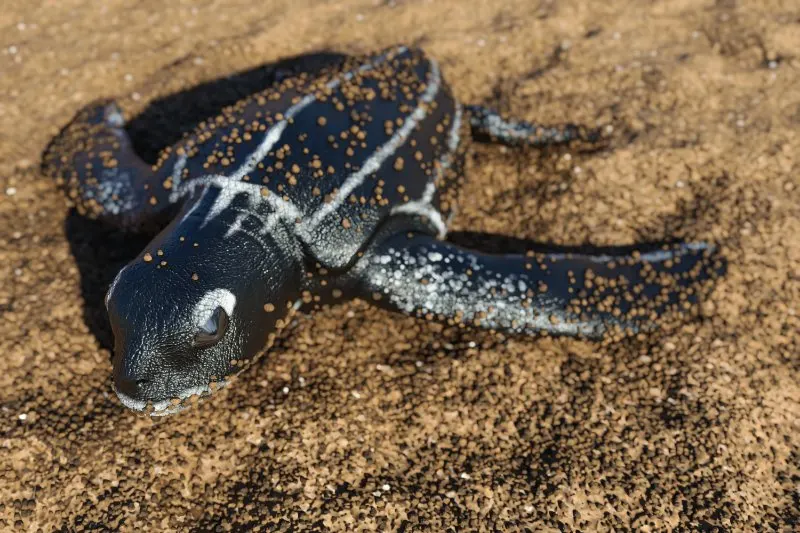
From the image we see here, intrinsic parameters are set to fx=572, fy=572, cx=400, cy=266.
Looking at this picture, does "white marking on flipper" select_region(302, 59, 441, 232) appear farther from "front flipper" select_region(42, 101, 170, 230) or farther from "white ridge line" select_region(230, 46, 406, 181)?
"front flipper" select_region(42, 101, 170, 230)

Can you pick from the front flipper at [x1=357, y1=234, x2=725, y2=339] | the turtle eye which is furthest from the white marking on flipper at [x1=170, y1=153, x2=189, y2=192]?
the front flipper at [x1=357, y1=234, x2=725, y2=339]

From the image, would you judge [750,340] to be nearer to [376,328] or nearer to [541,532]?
[541,532]

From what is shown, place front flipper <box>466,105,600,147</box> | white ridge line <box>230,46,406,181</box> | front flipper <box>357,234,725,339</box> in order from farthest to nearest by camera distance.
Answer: front flipper <box>466,105,600,147</box>
front flipper <box>357,234,725,339</box>
white ridge line <box>230,46,406,181</box>

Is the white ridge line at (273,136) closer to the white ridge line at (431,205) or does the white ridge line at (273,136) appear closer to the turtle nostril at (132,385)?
the white ridge line at (431,205)

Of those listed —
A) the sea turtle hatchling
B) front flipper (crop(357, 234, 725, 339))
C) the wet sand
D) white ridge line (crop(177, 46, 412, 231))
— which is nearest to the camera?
the sea turtle hatchling

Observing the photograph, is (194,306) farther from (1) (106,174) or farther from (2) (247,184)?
(1) (106,174)

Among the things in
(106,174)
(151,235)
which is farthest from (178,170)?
(106,174)

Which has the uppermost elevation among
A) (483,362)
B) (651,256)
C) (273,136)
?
(273,136)
